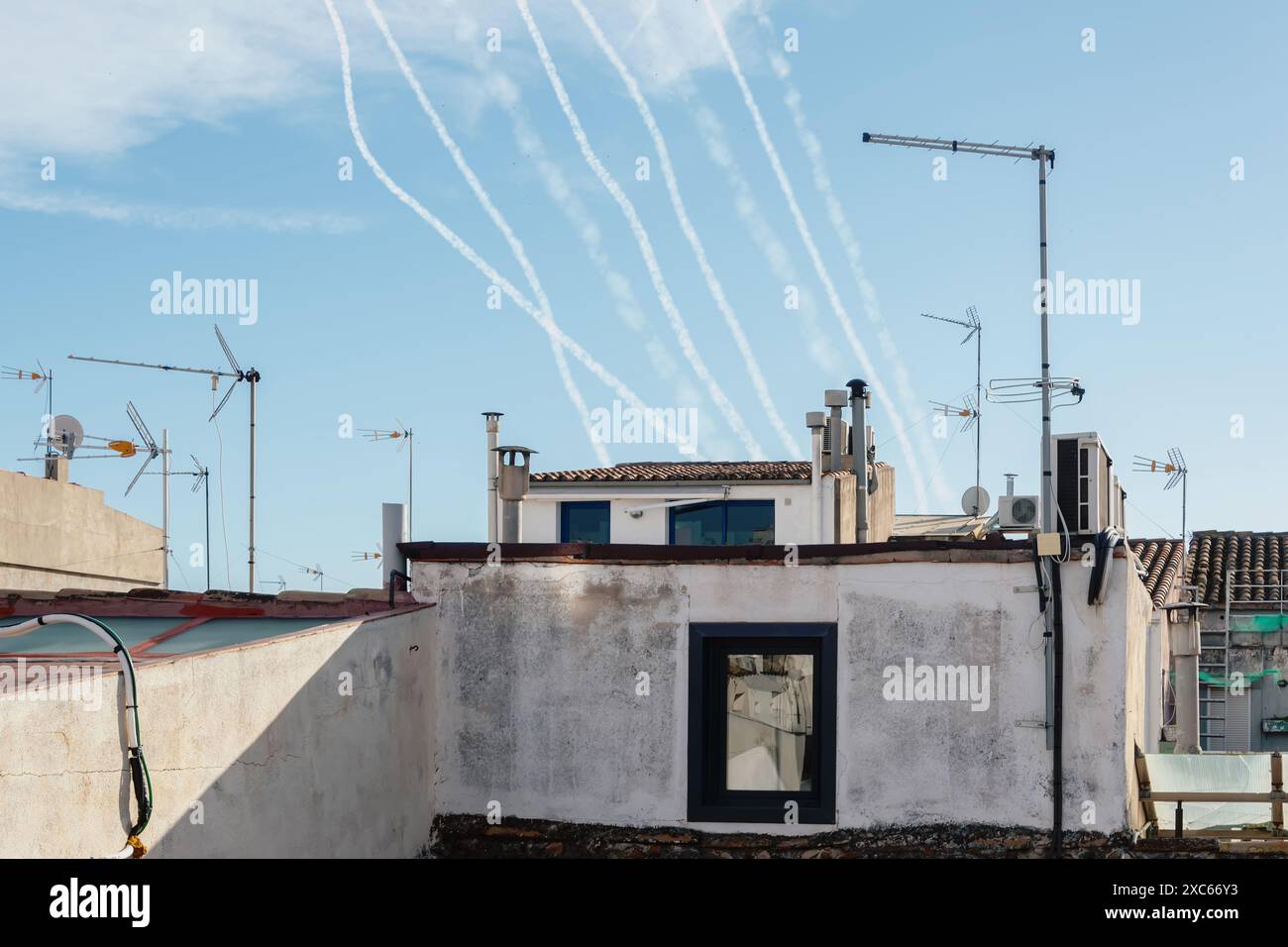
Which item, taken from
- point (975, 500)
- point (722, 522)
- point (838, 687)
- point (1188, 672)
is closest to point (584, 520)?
point (722, 522)

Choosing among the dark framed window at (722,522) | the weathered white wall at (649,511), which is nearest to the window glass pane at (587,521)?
the weathered white wall at (649,511)

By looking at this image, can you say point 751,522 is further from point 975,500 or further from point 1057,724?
point 1057,724

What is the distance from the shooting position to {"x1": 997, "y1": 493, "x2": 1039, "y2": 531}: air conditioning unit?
45.7ft

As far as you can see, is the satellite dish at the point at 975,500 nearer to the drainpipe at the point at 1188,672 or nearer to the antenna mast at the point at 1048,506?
the drainpipe at the point at 1188,672

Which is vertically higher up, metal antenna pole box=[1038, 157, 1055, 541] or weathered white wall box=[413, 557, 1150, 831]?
metal antenna pole box=[1038, 157, 1055, 541]

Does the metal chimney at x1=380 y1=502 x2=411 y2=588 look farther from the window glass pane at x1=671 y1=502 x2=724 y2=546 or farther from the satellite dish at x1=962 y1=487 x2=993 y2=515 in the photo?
the window glass pane at x1=671 y1=502 x2=724 y2=546

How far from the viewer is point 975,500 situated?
27.7m

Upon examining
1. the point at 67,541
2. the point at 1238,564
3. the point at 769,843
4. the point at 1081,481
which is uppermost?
the point at 1081,481

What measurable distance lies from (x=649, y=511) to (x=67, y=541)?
12.8 m

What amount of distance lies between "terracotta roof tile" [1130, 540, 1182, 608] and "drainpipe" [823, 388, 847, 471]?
7108 mm

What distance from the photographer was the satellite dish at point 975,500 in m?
27.6

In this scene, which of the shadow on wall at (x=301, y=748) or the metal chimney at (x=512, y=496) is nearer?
the shadow on wall at (x=301, y=748)

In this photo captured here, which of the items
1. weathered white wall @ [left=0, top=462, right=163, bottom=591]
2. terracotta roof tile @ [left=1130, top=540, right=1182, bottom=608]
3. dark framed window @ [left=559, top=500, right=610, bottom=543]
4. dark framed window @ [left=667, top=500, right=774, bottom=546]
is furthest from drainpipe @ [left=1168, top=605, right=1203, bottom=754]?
weathered white wall @ [left=0, top=462, right=163, bottom=591]

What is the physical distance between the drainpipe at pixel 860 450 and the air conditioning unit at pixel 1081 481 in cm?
494
